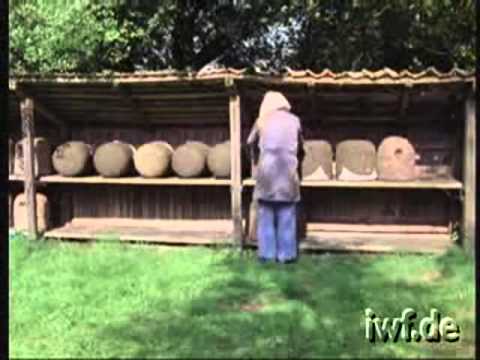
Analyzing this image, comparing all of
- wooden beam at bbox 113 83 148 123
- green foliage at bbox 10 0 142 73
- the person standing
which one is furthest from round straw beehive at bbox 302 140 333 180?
green foliage at bbox 10 0 142 73

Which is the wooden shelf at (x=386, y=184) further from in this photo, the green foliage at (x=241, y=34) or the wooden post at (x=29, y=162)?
the wooden post at (x=29, y=162)

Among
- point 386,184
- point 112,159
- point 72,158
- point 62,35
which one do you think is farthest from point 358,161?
point 62,35

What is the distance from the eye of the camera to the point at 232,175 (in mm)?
8305

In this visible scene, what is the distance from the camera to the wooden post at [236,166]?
27.0 ft

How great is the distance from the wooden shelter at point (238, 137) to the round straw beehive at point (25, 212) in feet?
0.64

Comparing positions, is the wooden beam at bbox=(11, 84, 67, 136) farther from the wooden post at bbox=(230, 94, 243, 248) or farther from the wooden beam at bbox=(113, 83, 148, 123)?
the wooden post at bbox=(230, 94, 243, 248)

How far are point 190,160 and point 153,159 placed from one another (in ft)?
1.67

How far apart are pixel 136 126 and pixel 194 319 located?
499cm

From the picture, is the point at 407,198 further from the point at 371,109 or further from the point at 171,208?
the point at 171,208

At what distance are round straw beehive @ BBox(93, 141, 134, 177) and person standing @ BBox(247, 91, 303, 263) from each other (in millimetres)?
2169

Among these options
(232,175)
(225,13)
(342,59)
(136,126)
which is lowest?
(232,175)

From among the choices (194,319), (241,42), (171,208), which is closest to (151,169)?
(171,208)

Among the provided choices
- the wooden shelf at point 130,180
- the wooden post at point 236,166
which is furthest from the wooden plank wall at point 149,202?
the wooden post at point 236,166

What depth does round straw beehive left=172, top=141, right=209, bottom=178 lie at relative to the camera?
28.8 ft
